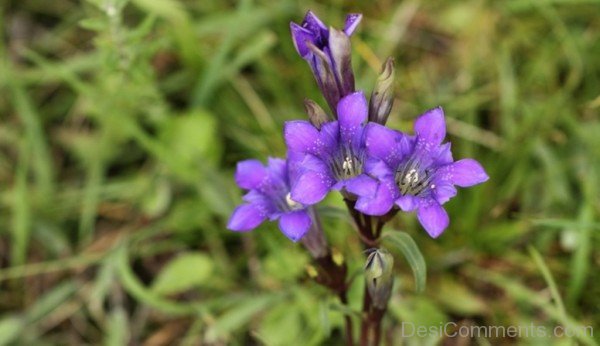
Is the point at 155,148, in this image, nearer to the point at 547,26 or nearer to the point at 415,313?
the point at 415,313

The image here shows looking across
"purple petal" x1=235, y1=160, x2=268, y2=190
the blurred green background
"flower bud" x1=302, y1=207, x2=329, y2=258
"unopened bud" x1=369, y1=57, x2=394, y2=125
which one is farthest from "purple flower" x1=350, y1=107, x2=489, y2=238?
the blurred green background

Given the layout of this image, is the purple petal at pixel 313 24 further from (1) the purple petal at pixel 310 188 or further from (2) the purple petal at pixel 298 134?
(1) the purple petal at pixel 310 188

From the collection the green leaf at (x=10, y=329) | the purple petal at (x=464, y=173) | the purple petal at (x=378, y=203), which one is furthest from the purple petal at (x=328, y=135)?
the green leaf at (x=10, y=329)

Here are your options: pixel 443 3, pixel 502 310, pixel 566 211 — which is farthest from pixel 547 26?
pixel 502 310

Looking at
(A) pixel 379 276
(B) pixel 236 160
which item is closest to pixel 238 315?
(B) pixel 236 160

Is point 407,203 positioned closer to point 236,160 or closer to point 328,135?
point 328,135

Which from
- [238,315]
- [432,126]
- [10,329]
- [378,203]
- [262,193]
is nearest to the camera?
[378,203]
